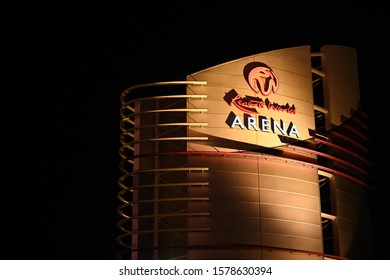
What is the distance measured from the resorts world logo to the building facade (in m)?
0.06

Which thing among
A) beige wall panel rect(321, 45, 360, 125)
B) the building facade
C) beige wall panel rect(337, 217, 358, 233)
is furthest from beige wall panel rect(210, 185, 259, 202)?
beige wall panel rect(321, 45, 360, 125)

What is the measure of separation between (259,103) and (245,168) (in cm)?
459

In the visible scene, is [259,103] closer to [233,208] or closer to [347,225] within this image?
[233,208]

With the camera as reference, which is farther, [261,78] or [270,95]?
[270,95]

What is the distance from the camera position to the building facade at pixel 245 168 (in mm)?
47312

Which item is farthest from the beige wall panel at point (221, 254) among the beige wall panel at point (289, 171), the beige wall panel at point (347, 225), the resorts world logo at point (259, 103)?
the resorts world logo at point (259, 103)

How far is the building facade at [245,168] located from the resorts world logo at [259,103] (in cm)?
6

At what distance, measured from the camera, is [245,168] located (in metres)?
48.5

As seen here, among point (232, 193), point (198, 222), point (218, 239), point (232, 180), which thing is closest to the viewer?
point (218, 239)

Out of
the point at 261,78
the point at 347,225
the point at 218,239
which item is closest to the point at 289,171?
the point at 347,225

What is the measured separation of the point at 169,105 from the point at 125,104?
9.54ft

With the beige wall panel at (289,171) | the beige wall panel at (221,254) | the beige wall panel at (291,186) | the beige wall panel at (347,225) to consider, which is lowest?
the beige wall panel at (221,254)

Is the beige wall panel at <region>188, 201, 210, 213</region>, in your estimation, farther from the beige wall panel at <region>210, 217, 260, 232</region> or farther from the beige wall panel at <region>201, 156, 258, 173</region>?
the beige wall panel at <region>201, 156, 258, 173</region>

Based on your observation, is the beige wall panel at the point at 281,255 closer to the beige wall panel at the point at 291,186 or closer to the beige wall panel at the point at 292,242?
the beige wall panel at the point at 292,242
